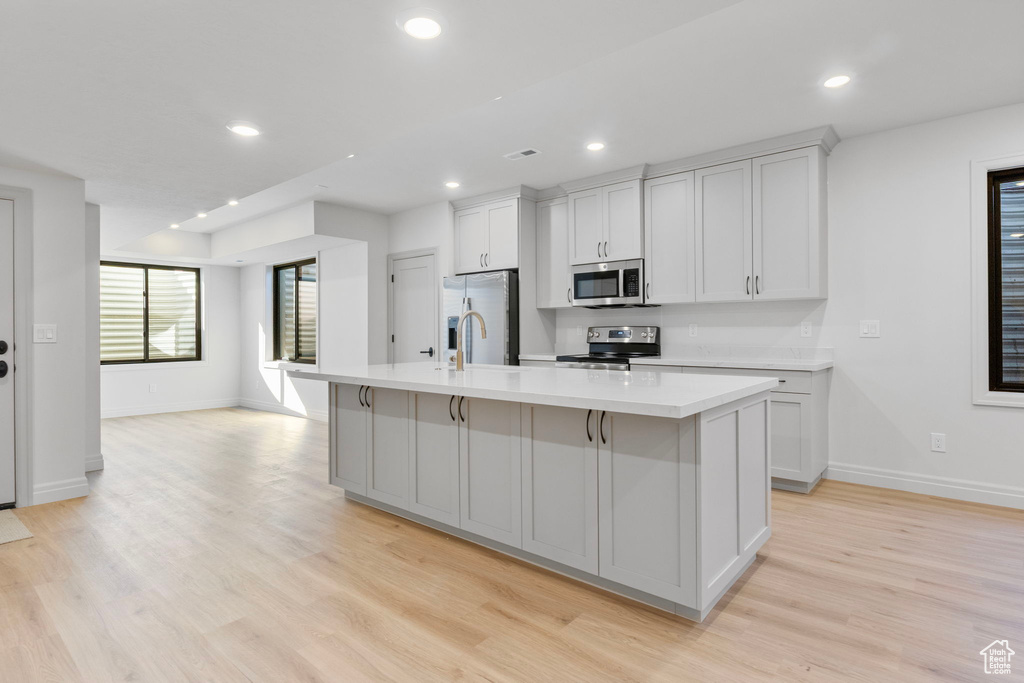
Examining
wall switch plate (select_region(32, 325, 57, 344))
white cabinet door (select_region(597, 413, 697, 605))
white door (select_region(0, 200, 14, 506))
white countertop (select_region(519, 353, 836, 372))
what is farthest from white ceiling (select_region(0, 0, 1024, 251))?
white countertop (select_region(519, 353, 836, 372))

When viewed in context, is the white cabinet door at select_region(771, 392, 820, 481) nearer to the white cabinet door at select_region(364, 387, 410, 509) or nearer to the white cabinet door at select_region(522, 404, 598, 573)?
the white cabinet door at select_region(522, 404, 598, 573)

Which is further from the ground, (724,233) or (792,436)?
(724,233)

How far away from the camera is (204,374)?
26.5 feet

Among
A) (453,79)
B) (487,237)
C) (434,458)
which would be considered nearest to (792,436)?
(434,458)

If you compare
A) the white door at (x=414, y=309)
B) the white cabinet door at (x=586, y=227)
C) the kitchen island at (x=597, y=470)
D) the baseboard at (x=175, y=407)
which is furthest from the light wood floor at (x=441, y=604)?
the baseboard at (x=175, y=407)

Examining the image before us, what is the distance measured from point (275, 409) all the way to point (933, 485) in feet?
24.1

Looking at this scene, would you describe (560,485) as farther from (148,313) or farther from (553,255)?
(148,313)

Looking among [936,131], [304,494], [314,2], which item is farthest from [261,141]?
[936,131]

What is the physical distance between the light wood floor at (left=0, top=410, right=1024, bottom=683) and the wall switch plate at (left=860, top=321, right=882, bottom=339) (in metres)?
1.14

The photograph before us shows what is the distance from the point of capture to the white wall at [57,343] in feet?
11.9

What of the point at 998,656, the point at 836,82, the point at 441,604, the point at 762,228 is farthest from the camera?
the point at 762,228

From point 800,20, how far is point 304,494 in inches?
153

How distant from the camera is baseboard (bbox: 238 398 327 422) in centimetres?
696

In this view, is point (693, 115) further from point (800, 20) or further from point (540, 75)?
point (540, 75)
